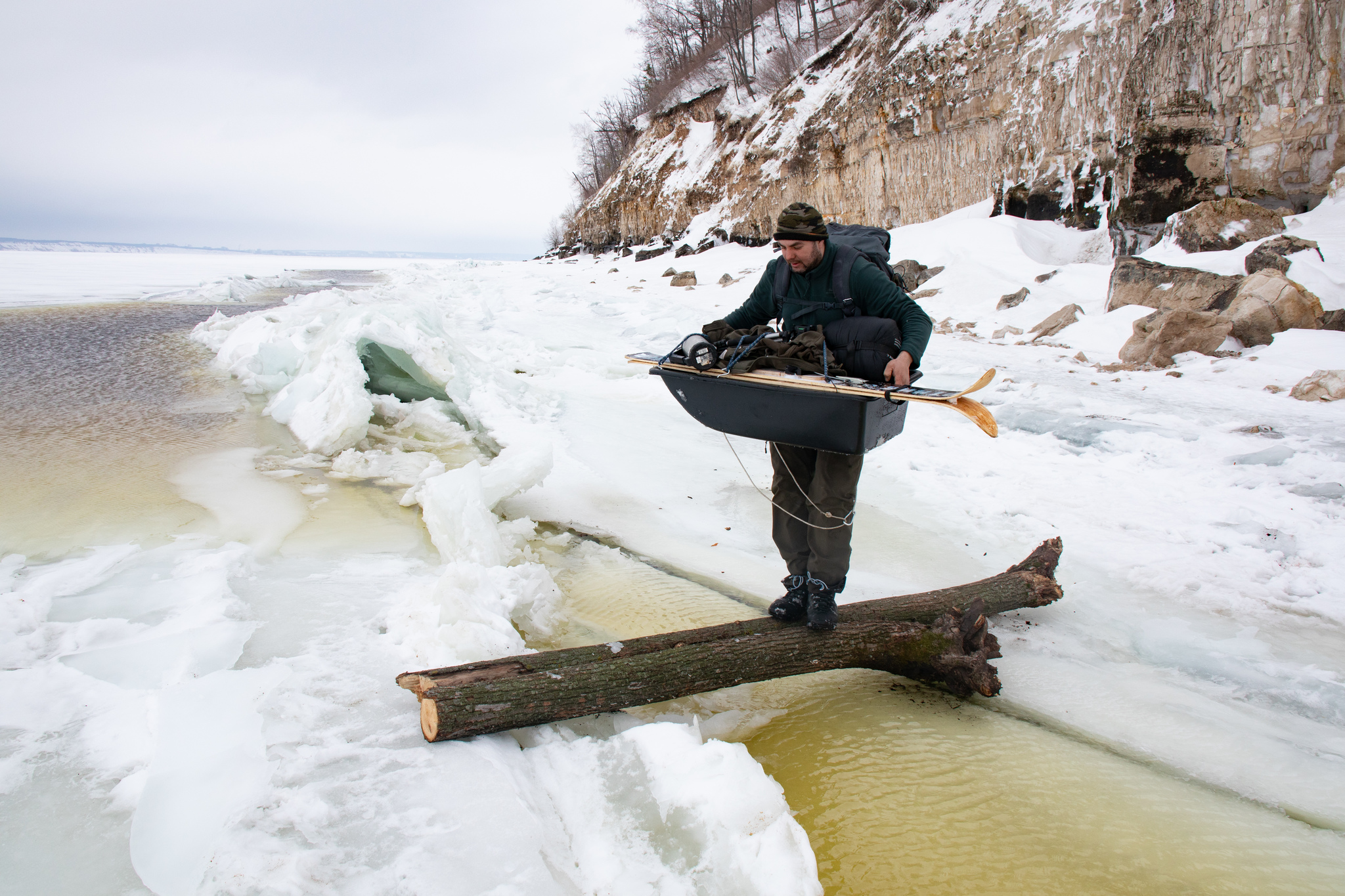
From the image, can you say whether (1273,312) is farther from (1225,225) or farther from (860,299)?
(860,299)

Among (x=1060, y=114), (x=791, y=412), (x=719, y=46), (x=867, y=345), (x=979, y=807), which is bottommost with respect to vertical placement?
(x=979, y=807)

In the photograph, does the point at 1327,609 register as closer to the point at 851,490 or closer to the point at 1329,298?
the point at 851,490

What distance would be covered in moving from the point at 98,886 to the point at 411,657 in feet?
3.68

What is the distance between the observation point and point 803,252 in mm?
2510

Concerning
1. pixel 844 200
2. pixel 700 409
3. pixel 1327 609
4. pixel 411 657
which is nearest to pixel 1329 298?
pixel 1327 609

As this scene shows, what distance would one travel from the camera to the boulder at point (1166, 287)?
7.61 m

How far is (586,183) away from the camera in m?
54.8

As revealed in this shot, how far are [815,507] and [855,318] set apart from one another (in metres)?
0.75

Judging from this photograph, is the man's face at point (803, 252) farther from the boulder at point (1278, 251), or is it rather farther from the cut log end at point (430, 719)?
the boulder at point (1278, 251)

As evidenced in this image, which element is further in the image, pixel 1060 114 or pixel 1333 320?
pixel 1060 114

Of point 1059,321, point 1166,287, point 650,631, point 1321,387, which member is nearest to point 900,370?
point 650,631

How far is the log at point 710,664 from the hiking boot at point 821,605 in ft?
0.19

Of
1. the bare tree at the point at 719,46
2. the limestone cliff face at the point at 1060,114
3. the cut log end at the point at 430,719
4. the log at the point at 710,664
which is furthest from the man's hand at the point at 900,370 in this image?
the bare tree at the point at 719,46

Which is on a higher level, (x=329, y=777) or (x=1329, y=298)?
(x=1329, y=298)
